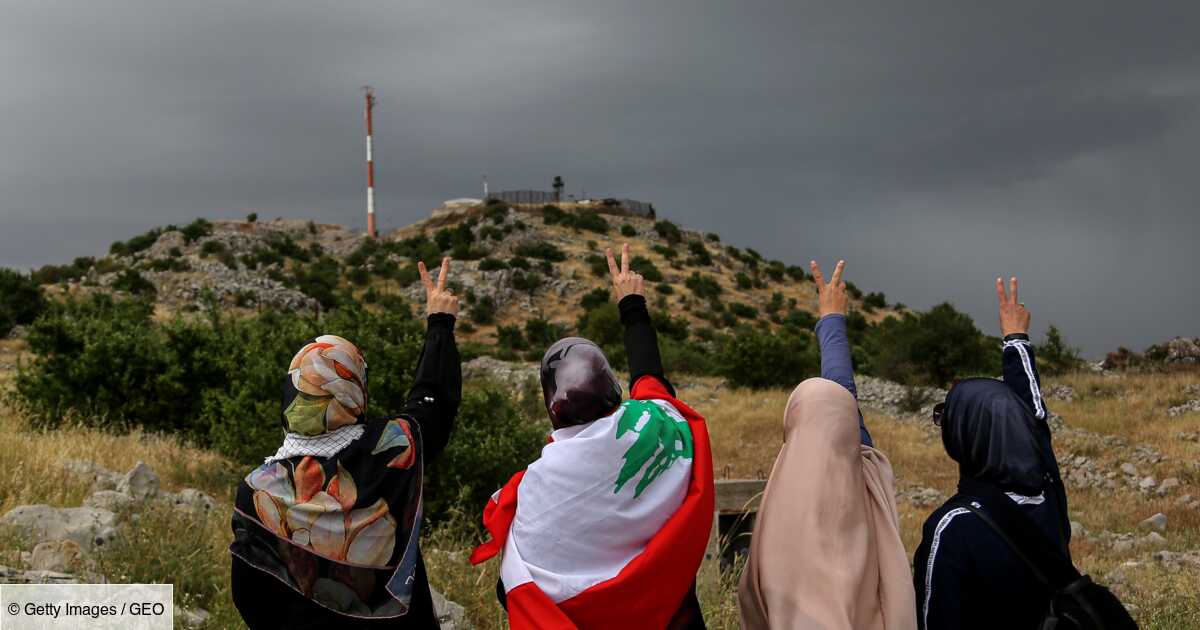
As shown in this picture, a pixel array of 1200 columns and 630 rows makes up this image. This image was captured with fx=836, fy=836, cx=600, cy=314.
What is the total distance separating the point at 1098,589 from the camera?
213cm

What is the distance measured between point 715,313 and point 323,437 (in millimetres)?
37449

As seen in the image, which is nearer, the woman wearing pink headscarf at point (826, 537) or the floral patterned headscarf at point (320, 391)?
the woman wearing pink headscarf at point (826, 537)

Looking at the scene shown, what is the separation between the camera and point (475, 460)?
24.5ft

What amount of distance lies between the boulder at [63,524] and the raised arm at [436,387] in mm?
3176

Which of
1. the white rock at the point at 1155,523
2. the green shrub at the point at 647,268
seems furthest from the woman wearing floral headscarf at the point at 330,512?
the green shrub at the point at 647,268

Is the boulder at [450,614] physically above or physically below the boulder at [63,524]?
below

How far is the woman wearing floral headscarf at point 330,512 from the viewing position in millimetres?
2482

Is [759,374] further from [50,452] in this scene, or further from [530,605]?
[530,605]

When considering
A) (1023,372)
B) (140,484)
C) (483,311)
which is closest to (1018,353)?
(1023,372)

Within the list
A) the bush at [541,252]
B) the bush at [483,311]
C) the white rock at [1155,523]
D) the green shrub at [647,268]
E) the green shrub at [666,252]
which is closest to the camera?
the white rock at [1155,523]

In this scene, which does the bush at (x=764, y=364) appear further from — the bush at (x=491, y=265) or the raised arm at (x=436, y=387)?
the bush at (x=491, y=265)

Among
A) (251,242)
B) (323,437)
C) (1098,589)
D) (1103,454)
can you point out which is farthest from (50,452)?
(251,242)

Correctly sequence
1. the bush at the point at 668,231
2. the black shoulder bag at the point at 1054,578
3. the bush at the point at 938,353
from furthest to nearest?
the bush at the point at 668,231 < the bush at the point at 938,353 < the black shoulder bag at the point at 1054,578

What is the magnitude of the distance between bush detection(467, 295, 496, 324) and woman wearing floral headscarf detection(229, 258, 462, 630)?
112 feet
